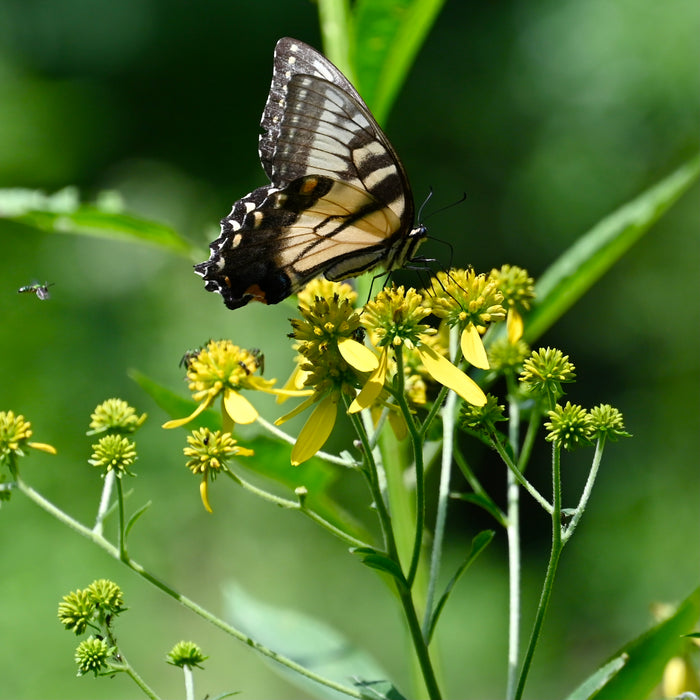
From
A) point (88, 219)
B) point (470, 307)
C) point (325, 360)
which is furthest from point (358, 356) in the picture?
point (88, 219)

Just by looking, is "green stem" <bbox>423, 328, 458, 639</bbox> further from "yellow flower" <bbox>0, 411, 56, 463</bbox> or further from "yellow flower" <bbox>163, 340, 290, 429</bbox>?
"yellow flower" <bbox>0, 411, 56, 463</bbox>

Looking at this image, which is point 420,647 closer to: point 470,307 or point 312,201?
point 470,307

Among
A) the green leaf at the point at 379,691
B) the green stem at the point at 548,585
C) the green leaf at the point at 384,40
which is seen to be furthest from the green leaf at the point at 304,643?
the green leaf at the point at 384,40

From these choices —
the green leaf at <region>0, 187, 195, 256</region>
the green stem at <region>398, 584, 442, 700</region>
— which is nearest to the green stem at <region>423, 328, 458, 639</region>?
the green stem at <region>398, 584, 442, 700</region>

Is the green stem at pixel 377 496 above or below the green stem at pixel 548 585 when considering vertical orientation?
above

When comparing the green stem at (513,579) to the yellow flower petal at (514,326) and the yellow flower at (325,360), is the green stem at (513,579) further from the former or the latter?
the yellow flower at (325,360)

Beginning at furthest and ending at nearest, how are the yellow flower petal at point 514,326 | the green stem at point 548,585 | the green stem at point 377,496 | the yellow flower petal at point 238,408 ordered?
1. the yellow flower petal at point 514,326
2. the yellow flower petal at point 238,408
3. the green stem at point 377,496
4. the green stem at point 548,585

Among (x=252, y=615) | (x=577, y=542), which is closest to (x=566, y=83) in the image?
(x=577, y=542)
